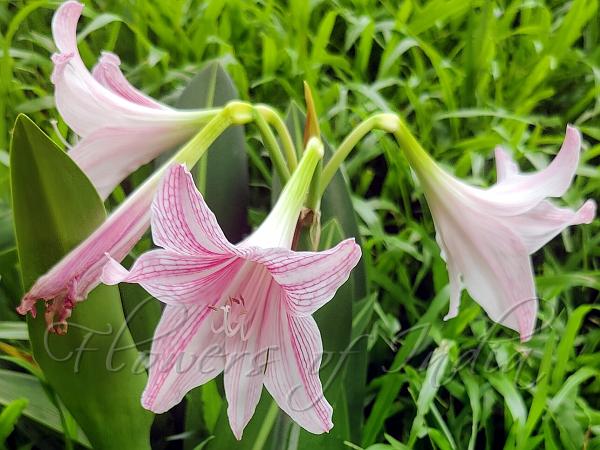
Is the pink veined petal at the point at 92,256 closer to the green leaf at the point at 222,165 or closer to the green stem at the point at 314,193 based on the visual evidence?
the green stem at the point at 314,193

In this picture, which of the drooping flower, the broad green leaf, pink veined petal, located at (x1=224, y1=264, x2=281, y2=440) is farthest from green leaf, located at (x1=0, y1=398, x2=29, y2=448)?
pink veined petal, located at (x1=224, y1=264, x2=281, y2=440)

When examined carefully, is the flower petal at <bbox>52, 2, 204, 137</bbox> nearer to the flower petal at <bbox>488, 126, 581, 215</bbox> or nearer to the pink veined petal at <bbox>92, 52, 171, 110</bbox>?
the pink veined petal at <bbox>92, 52, 171, 110</bbox>

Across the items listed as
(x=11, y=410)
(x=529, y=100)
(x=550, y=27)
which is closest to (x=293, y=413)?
(x=11, y=410)

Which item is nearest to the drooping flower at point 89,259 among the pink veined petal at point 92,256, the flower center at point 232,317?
the pink veined petal at point 92,256

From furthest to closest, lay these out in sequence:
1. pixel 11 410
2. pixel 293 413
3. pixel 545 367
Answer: pixel 545 367 < pixel 11 410 < pixel 293 413

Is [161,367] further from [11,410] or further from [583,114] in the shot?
[583,114]

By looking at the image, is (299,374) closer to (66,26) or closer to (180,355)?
(180,355)

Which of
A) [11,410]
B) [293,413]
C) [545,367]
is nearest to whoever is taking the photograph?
[293,413]
